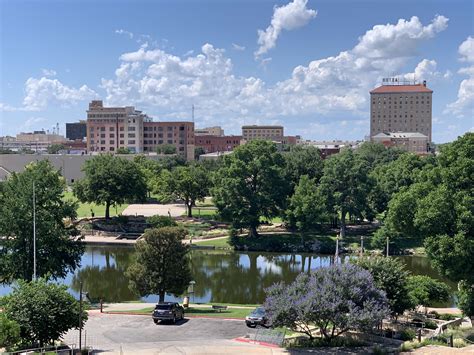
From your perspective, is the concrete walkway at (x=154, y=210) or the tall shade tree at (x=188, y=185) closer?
the tall shade tree at (x=188, y=185)

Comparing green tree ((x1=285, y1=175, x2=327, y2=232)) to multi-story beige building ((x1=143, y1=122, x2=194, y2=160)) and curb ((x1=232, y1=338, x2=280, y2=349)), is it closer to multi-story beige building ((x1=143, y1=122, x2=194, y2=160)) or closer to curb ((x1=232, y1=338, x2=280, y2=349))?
curb ((x1=232, y1=338, x2=280, y2=349))

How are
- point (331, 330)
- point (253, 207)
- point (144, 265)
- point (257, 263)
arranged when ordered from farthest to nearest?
point (253, 207) < point (257, 263) < point (144, 265) < point (331, 330)

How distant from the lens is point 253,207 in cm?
7100

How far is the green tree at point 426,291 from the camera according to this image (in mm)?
34031

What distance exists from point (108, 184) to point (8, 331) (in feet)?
188

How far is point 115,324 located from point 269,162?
45416mm

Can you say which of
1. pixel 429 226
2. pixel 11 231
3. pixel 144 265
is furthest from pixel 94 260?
pixel 429 226

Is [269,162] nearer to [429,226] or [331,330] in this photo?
[429,226]

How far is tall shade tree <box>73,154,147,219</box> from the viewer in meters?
78.9

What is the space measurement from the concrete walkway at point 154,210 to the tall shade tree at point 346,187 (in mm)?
24617

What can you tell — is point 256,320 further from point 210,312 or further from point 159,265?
point 159,265

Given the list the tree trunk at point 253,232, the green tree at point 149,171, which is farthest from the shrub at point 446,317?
the green tree at point 149,171

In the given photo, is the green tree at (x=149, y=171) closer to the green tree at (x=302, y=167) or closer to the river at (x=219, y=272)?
the green tree at (x=302, y=167)

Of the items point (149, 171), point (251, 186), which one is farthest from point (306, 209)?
point (149, 171)
